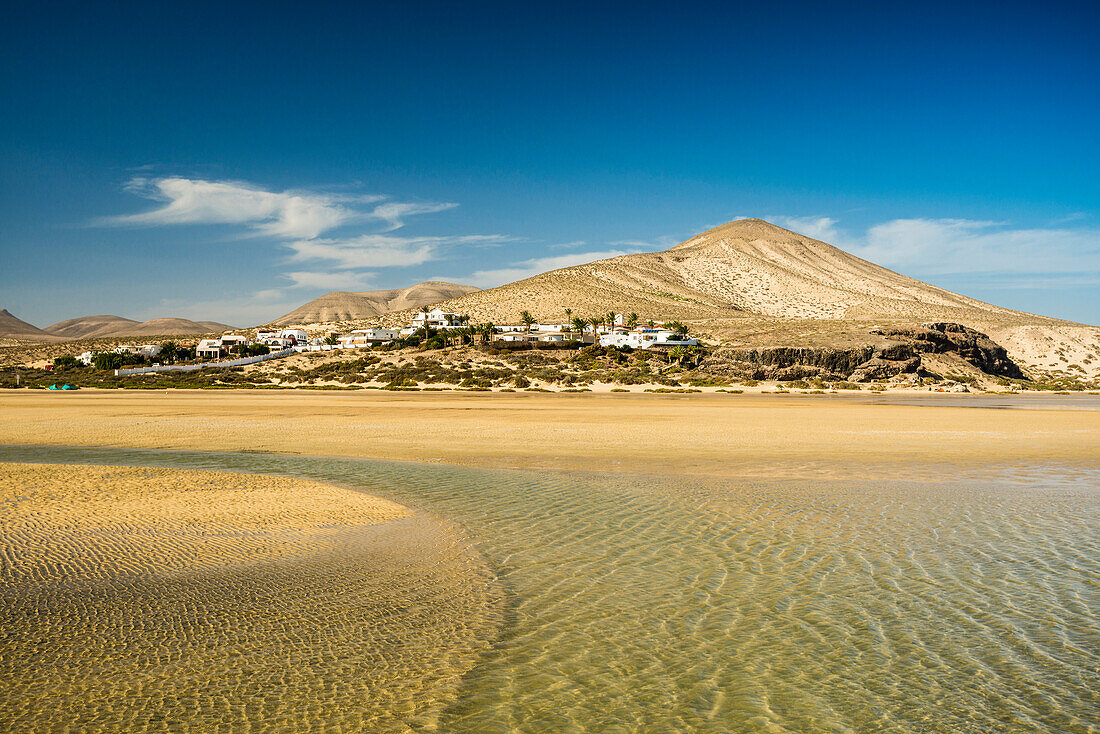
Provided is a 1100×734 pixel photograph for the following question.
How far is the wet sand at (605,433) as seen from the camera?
18.6 m

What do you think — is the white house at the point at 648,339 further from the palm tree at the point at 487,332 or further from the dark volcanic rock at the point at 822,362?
the palm tree at the point at 487,332

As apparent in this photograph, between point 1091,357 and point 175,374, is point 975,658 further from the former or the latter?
point 1091,357

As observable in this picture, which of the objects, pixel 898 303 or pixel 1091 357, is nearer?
pixel 1091 357

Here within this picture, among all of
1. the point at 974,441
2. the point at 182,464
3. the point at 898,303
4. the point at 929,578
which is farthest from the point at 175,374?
the point at 898,303

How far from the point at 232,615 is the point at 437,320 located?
109598 mm

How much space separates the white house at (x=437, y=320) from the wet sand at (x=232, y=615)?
9885cm

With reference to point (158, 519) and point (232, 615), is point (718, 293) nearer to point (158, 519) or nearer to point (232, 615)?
point (158, 519)

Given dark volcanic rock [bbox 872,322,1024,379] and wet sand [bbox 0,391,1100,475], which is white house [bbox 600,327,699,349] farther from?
wet sand [bbox 0,391,1100,475]

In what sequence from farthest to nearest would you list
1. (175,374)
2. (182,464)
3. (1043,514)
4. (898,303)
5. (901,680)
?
(898,303) < (175,374) < (182,464) < (1043,514) < (901,680)

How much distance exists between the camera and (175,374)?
71.4 meters

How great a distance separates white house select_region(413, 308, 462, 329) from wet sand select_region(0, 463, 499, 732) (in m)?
98.9

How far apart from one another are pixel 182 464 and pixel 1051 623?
18.0m

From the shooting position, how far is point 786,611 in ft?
23.8

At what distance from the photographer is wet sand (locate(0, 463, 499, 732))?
509cm
